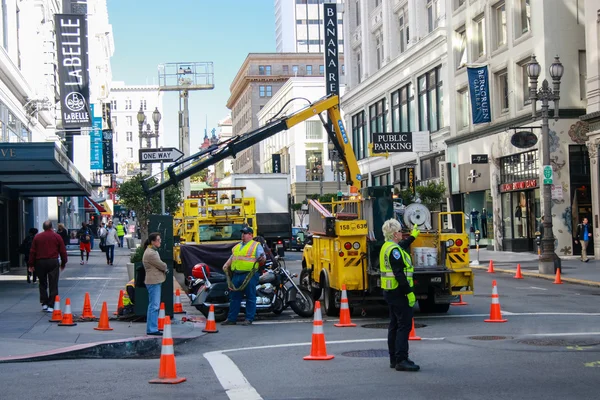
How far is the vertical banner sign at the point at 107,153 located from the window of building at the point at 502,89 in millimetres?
34177

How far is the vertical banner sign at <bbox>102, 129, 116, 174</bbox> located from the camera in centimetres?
6381

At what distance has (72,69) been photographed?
3456 cm

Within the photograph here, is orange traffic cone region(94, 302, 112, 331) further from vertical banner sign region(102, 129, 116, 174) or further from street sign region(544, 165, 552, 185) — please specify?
vertical banner sign region(102, 129, 116, 174)

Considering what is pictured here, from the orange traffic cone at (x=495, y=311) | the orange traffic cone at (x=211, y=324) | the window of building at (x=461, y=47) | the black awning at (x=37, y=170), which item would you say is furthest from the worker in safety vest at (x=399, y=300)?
the window of building at (x=461, y=47)

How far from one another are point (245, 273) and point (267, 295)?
1.25 meters

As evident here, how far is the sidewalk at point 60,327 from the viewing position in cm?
1259

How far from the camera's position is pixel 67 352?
11648 mm

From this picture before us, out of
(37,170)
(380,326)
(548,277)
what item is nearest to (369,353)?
(380,326)

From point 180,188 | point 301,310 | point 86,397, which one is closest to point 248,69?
point 180,188

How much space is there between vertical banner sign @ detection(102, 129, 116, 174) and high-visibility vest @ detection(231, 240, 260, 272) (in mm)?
49972

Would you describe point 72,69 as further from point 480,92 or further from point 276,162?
point 276,162

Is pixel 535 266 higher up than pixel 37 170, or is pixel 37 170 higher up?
pixel 37 170

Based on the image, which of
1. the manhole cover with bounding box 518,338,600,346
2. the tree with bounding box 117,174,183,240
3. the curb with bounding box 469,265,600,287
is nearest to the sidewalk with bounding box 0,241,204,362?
the manhole cover with bounding box 518,338,600,346

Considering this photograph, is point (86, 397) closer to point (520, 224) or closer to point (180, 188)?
point (520, 224)
